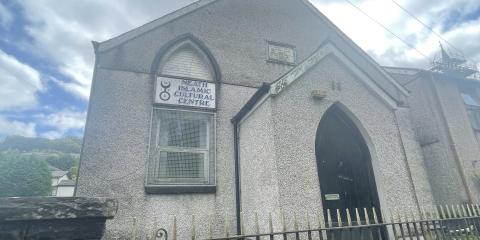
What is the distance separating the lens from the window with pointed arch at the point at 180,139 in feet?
19.0

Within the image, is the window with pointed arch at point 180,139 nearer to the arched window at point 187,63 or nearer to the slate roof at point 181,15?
the arched window at point 187,63

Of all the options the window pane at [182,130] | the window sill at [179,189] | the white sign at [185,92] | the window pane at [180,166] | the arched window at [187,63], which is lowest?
the window sill at [179,189]

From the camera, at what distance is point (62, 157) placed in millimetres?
78812

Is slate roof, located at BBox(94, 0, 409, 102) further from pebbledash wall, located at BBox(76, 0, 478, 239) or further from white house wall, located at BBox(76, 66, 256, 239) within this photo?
white house wall, located at BBox(76, 66, 256, 239)

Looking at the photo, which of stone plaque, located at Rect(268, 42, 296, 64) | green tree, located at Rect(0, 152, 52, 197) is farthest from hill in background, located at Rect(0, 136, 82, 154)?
stone plaque, located at Rect(268, 42, 296, 64)

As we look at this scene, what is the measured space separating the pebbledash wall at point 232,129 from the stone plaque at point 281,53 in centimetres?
76

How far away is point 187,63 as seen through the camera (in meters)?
6.99

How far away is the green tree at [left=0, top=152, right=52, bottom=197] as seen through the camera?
74.4 ft

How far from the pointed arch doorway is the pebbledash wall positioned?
0.18 meters

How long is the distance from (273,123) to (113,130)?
3400mm

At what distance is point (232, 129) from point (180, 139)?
1.28 m

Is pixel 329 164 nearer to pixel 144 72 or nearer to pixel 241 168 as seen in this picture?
pixel 241 168

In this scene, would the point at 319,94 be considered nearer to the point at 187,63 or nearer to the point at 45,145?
the point at 187,63

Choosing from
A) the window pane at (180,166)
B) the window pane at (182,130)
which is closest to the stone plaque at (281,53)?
the window pane at (182,130)
